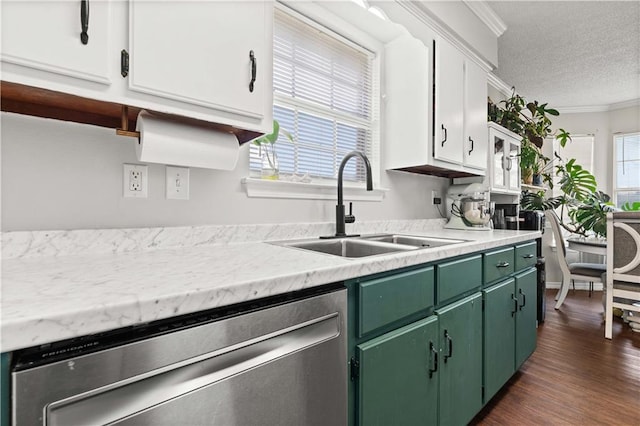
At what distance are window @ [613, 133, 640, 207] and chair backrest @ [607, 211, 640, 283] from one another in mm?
3077

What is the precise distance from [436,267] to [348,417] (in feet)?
2.12

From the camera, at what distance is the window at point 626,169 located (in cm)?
491

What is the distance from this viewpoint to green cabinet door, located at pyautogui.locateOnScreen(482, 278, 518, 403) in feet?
5.41

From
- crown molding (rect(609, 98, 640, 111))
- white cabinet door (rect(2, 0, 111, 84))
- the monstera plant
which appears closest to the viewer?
white cabinet door (rect(2, 0, 111, 84))

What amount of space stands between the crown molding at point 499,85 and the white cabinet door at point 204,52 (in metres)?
3.24

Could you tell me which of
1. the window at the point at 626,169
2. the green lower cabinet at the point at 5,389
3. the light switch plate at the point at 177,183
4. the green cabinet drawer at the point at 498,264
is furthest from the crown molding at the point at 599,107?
the green lower cabinet at the point at 5,389

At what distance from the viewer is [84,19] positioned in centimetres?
82

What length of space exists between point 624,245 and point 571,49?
207 centimetres

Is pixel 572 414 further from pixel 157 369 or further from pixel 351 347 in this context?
pixel 157 369

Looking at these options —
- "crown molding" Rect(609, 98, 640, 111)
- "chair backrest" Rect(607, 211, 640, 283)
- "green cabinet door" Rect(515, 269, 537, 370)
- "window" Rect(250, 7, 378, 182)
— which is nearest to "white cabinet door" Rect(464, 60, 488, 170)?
"window" Rect(250, 7, 378, 182)

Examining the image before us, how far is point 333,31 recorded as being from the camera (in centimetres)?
202

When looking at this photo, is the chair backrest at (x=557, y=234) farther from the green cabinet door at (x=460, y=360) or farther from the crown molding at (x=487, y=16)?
the green cabinet door at (x=460, y=360)

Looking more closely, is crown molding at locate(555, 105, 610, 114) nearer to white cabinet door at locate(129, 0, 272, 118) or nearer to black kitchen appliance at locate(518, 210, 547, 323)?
black kitchen appliance at locate(518, 210, 547, 323)

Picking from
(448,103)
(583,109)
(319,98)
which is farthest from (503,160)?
(583,109)
